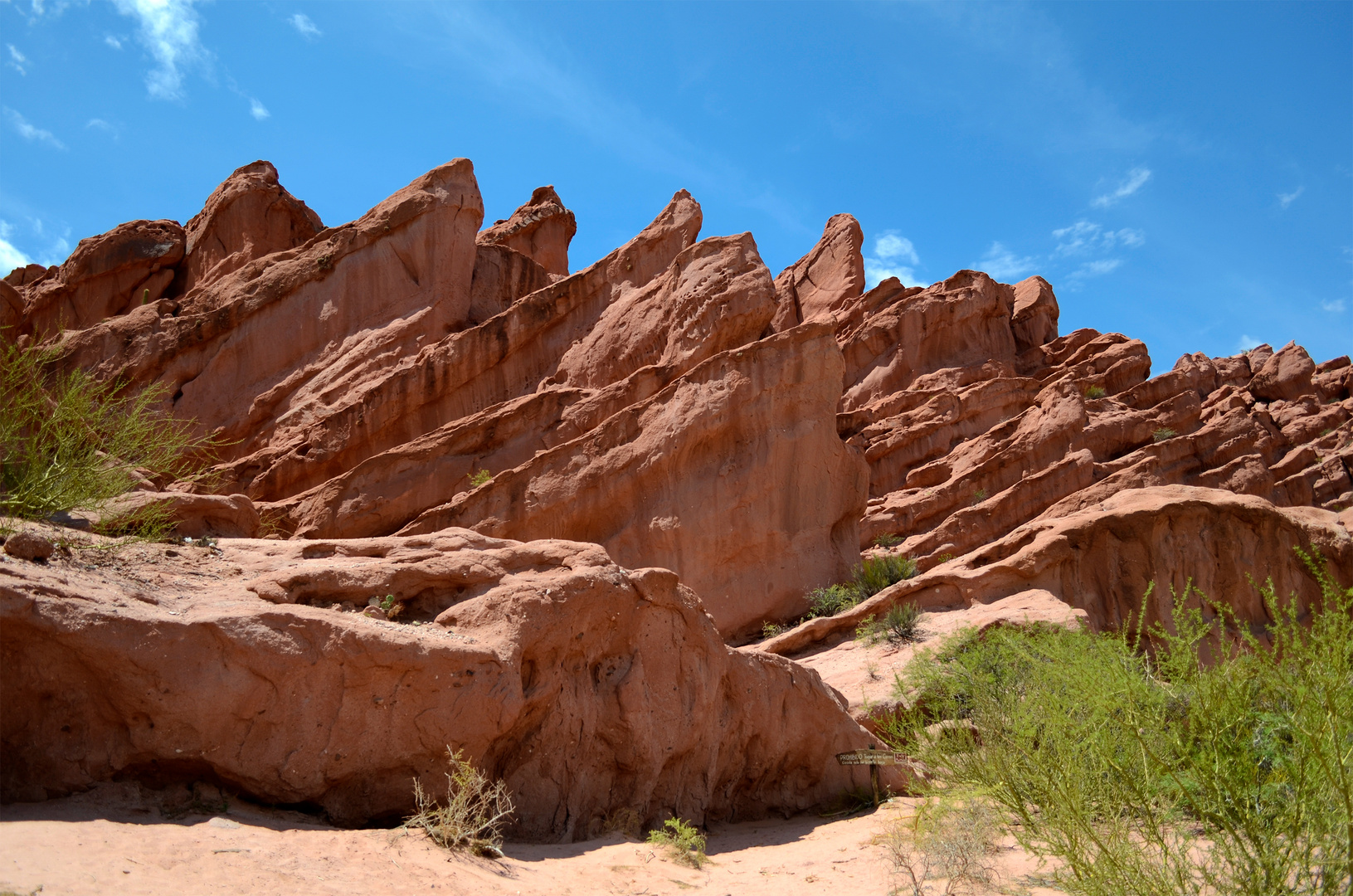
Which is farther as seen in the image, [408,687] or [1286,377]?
[1286,377]

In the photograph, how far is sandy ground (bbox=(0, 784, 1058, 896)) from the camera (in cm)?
475

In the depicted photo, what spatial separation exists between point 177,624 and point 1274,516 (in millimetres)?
20365

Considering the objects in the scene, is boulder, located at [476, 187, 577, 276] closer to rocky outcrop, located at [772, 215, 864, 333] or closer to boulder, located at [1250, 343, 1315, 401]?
rocky outcrop, located at [772, 215, 864, 333]

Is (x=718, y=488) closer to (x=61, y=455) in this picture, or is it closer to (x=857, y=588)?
(x=857, y=588)

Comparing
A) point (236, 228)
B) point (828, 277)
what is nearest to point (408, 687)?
point (236, 228)

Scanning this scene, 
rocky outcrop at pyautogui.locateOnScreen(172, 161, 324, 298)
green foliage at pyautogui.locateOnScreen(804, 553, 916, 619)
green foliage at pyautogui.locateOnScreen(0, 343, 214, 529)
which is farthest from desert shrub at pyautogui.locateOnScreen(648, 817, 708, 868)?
rocky outcrop at pyautogui.locateOnScreen(172, 161, 324, 298)

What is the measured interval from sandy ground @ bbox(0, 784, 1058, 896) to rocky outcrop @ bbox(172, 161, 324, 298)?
22.4 m

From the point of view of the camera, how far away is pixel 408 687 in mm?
6910

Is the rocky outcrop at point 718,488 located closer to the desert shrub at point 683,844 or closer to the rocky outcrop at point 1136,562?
the rocky outcrop at point 1136,562

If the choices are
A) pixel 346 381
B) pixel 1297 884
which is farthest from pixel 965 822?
pixel 346 381

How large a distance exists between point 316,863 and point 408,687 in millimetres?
1583

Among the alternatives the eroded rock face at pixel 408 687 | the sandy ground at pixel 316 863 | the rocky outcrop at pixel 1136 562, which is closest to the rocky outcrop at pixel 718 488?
the rocky outcrop at pixel 1136 562

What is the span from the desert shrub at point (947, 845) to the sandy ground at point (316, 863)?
127mm

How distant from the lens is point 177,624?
5992 millimetres
